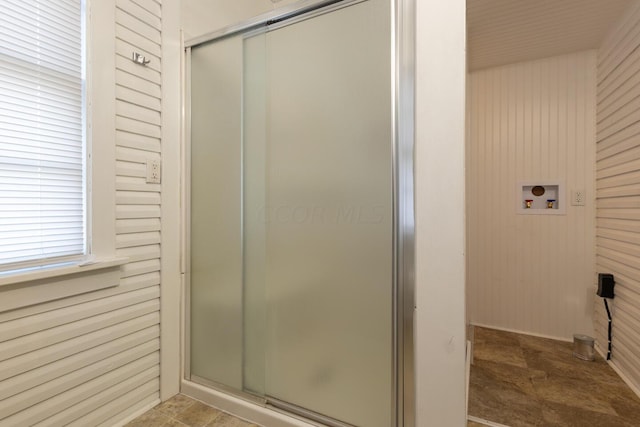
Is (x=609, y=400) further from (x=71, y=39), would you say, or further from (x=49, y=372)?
(x=71, y=39)

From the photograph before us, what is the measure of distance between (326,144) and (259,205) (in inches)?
20.1

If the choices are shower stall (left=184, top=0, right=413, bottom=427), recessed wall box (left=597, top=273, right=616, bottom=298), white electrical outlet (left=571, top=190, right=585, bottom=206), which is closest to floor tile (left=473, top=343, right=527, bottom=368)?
recessed wall box (left=597, top=273, right=616, bottom=298)

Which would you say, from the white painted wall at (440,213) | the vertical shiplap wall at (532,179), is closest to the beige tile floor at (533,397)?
the vertical shiplap wall at (532,179)

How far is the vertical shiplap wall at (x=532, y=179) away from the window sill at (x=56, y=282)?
8.67 ft

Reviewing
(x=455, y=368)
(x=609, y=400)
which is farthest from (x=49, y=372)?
(x=609, y=400)

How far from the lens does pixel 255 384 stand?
1.67 meters

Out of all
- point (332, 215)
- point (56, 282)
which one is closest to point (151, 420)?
point (56, 282)

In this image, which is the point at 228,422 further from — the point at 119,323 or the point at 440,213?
the point at 440,213

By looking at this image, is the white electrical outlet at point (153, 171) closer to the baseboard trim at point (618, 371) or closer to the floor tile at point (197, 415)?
the floor tile at point (197, 415)

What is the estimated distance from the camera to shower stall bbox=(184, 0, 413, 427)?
1.31 metres

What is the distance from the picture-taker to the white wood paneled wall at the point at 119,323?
1245 mm

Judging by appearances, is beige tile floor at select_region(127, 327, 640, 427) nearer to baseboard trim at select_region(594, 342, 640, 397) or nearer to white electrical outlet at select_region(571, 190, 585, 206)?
baseboard trim at select_region(594, 342, 640, 397)

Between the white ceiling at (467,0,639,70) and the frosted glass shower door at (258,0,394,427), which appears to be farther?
the white ceiling at (467,0,639,70)

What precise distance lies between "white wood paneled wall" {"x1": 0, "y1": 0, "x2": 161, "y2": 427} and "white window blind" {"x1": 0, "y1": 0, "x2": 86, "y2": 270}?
0.15 metres
